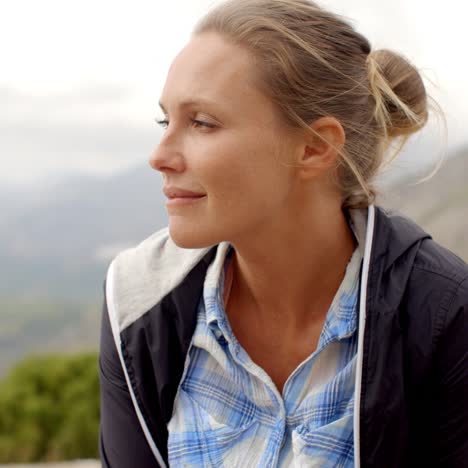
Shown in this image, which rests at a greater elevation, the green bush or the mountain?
the green bush

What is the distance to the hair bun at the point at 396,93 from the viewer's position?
169cm

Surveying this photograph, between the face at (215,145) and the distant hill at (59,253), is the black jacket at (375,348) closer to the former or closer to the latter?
the face at (215,145)

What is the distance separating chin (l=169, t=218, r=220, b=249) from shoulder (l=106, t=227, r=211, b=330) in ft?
0.58

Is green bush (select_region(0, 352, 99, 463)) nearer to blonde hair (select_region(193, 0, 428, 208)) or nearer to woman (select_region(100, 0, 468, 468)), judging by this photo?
woman (select_region(100, 0, 468, 468))

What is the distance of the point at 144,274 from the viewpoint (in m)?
1.79

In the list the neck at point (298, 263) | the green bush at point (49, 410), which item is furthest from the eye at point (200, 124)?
the green bush at point (49, 410)

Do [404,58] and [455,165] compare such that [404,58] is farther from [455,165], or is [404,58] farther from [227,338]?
[455,165]

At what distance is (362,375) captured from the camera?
1510 millimetres

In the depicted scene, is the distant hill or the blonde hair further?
the distant hill

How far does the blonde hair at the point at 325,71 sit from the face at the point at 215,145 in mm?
42

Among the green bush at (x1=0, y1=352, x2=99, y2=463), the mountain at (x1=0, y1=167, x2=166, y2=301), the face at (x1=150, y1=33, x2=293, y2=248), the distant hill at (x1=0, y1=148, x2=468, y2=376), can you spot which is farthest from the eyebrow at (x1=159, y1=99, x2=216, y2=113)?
the mountain at (x1=0, y1=167, x2=166, y2=301)

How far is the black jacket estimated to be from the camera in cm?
152

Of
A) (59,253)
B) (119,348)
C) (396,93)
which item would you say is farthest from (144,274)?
(59,253)

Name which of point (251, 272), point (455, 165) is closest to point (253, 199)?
point (251, 272)
